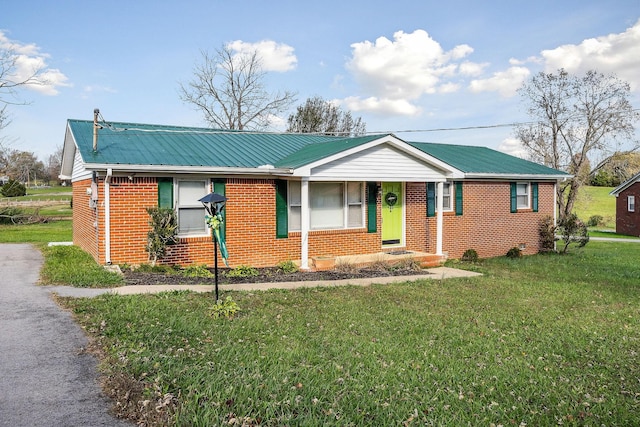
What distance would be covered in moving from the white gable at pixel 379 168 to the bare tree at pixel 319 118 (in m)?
24.2

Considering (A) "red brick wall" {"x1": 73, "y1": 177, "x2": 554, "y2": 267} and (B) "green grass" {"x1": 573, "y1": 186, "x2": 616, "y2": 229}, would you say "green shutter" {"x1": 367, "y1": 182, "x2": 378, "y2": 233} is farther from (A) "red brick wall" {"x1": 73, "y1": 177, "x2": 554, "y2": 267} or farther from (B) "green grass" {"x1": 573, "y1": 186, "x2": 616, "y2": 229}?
(B) "green grass" {"x1": 573, "y1": 186, "x2": 616, "y2": 229}

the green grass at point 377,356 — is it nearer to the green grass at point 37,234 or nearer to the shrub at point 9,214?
the green grass at point 37,234

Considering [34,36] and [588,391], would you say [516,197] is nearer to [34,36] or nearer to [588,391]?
[588,391]

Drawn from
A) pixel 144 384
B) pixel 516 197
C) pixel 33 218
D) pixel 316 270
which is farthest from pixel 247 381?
pixel 33 218

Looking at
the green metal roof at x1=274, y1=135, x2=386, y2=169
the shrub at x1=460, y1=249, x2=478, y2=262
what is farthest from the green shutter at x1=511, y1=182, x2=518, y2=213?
the green metal roof at x1=274, y1=135, x2=386, y2=169

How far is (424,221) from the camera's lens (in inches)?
588

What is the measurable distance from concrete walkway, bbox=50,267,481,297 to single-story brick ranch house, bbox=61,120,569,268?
172cm

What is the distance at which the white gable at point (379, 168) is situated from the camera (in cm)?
1180

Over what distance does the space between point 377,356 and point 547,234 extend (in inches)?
554

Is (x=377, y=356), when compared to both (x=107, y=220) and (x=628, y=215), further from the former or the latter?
(x=628, y=215)

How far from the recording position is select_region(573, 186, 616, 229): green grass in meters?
31.7

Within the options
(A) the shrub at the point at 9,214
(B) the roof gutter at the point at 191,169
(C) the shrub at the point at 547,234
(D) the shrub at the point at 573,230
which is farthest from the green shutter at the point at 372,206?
(A) the shrub at the point at 9,214

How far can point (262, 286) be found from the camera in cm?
960

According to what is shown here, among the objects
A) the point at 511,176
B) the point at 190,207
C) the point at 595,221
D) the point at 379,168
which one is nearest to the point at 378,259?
the point at 379,168
